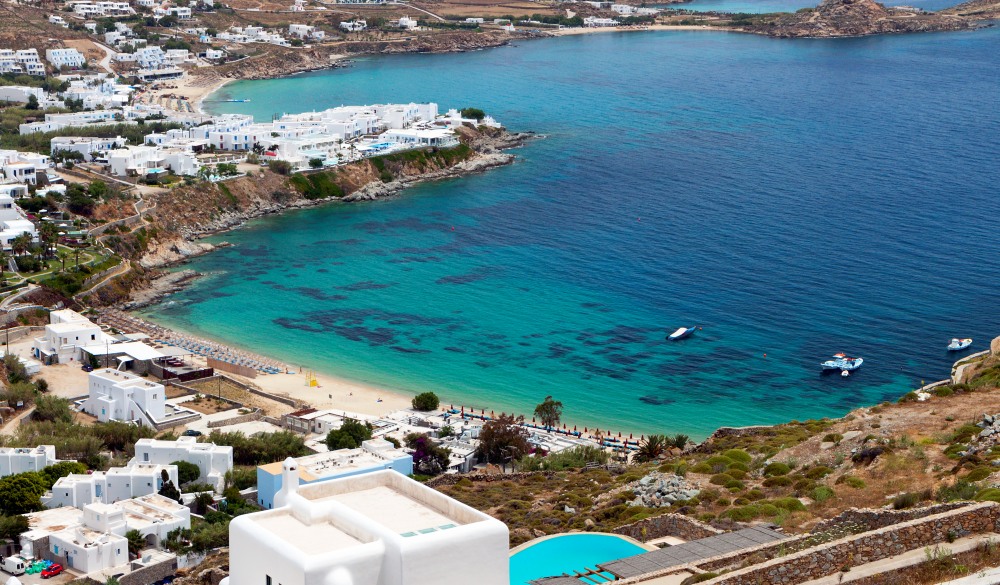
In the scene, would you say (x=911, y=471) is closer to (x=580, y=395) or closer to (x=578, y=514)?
(x=578, y=514)

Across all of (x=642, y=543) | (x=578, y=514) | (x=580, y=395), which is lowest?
(x=580, y=395)

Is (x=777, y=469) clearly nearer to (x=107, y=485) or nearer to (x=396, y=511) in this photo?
(x=396, y=511)

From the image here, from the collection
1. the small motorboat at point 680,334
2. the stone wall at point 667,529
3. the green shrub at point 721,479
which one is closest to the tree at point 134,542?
the stone wall at point 667,529

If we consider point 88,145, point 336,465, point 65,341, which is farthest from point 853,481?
point 88,145

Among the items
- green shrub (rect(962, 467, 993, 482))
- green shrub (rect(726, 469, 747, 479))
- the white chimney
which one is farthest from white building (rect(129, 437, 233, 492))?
the white chimney

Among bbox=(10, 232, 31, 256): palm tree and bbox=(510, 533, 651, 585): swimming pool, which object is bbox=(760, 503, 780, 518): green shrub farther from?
bbox=(10, 232, 31, 256): palm tree

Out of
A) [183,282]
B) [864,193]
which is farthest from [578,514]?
[864,193]

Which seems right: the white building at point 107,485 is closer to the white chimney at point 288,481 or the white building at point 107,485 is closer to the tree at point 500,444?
the tree at point 500,444
